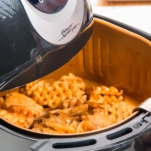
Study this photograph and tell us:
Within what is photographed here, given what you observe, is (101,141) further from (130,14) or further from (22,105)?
(130,14)

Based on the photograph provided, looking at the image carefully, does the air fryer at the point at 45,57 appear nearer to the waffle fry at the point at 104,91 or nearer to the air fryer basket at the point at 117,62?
the air fryer basket at the point at 117,62

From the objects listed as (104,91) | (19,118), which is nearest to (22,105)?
(19,118)

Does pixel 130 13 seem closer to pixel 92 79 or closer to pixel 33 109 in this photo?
pixel 92 79

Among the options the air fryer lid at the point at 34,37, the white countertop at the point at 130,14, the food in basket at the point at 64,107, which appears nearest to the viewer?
the air fryer lid at the point at 34,37

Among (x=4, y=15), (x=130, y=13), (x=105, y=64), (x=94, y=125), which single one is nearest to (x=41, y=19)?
(x=4, y=15)

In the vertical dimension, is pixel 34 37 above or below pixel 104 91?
above

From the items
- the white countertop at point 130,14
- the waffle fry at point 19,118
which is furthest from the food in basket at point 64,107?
the white countertop at point 130,14
